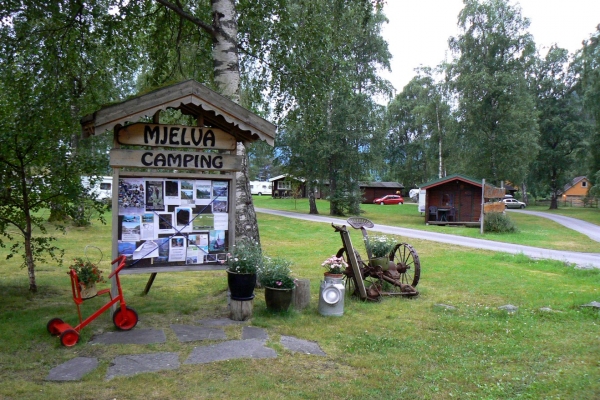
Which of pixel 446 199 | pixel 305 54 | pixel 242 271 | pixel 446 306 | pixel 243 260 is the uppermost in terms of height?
pixel 305 54

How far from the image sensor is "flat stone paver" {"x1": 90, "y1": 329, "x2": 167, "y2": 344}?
500 cm

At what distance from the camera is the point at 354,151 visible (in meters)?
29.0

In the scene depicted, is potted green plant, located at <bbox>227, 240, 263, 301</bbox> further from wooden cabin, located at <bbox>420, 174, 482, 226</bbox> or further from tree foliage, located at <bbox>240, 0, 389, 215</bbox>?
wooden cabin, located at <bbox>420, 174, 482, 226</bbox>

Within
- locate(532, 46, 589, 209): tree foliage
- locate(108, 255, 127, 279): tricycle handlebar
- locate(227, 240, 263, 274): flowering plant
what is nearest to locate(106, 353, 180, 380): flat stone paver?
locate(108, 255, 127, 279): tricycle handlebar

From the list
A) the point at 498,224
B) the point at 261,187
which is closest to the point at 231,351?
the point at 498,224

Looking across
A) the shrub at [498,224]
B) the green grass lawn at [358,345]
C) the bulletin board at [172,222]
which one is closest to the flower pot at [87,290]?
the green grass lawn at [358,345]

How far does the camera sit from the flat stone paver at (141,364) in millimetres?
4148

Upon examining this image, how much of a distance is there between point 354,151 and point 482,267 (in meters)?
18.3

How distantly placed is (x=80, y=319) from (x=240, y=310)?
73.2 inches

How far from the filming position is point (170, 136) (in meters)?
6.00

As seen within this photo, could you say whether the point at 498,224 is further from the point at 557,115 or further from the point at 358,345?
the point at 557,115

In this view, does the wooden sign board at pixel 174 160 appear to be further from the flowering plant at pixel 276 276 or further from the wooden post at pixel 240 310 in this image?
the wooden post at pixel 240 310

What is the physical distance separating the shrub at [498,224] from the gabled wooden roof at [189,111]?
1814cm

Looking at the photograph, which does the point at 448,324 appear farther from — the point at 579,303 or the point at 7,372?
the point at 7,372
